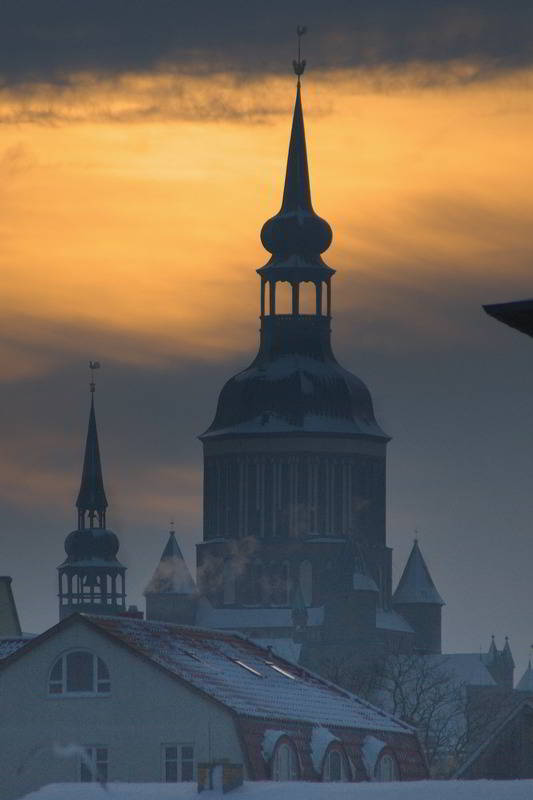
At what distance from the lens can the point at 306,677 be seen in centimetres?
8631

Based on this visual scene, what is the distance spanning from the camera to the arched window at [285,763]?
245ft

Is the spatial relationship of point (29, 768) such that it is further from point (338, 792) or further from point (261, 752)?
point (338, 792)

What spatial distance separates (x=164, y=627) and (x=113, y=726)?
661 cm

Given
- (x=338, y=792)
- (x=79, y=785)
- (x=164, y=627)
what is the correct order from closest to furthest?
(x=338, y=792)
(x=79, y=785)
(x=164, y=627)

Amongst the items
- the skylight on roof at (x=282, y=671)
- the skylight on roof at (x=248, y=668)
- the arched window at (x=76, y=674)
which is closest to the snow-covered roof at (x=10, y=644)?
the arched window at (x=76, y=674)

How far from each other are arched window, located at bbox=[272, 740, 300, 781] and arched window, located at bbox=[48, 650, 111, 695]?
5.25 m

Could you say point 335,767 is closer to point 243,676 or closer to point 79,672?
point 243,676

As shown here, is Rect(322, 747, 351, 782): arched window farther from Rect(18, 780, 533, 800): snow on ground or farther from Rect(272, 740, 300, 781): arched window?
Rect(18, 780, 533, 800): snow on ground

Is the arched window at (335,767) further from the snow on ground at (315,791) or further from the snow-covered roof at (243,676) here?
the snow on ground at (315,791)

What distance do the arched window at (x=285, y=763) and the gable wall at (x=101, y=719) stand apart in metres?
1.51

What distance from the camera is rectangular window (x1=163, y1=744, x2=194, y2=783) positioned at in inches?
2965

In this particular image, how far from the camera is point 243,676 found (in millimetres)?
80125

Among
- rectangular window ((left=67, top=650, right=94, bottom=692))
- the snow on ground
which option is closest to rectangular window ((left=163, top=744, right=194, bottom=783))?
rectangular window ((left=67, top=650, right=94, bottom=692))

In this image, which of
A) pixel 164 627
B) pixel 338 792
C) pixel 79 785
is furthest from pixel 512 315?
pixel 164 627
